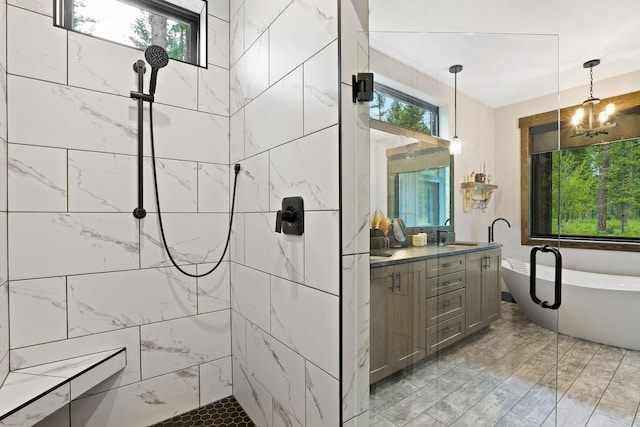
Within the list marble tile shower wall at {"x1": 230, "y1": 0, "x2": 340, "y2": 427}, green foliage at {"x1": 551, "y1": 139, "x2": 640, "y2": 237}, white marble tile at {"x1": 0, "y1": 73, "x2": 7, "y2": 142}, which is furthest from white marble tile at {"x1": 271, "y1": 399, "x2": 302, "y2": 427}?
green foliage at {"x1": 551, "y1": 139, "x2": 640, "y2": 237}

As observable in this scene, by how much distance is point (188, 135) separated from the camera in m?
1.58

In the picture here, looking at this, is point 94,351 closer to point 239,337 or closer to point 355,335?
point 239,337

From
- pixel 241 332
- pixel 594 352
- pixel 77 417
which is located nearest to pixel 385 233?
pixel 241 332

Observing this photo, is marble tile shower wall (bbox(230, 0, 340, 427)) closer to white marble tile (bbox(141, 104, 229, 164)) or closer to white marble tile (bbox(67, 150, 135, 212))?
white marble tile (bbox(141, 104, 229, 164))

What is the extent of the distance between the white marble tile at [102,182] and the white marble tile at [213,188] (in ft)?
1.01

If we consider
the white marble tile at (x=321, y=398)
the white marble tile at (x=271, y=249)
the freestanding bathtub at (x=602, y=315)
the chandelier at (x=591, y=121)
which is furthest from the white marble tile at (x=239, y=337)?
the chandelier at (x=591, y=121)

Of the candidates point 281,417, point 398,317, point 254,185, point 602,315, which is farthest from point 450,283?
point 602,315

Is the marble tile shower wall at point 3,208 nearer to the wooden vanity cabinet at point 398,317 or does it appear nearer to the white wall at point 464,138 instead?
the wooden vanity cabinet at point 398,317

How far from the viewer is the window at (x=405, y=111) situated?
1163 mm

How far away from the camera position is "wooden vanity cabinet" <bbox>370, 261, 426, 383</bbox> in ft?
3.85

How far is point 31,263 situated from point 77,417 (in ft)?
2.33

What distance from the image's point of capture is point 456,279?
1318 mm

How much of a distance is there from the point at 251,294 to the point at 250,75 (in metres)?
1.11

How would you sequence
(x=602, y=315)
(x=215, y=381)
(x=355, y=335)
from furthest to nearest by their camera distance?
(x=602, y=315), (x=215, y=381), (x=355, y=335)
